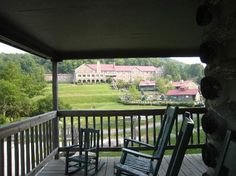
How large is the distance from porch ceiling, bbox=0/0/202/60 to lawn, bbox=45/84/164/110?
5715mm

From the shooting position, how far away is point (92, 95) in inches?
508

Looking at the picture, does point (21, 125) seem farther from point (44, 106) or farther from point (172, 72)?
point (44, 106)

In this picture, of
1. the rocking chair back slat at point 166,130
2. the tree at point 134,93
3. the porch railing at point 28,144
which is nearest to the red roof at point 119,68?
the tree at point 134,93

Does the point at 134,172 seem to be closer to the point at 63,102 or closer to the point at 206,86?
the point at 206,86

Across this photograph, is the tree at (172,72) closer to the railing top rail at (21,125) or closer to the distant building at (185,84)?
the distant building at (185,84)

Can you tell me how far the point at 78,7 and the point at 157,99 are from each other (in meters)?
8.62

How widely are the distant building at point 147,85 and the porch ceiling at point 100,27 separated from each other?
663 centimetres

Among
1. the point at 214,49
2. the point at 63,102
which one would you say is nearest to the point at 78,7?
the point at 214,49

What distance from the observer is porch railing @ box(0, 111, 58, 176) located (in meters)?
3.61

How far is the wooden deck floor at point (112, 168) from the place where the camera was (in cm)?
487

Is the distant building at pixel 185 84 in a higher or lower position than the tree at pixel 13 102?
higher

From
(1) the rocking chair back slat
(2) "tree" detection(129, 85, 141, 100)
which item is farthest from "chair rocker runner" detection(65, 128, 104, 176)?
(2) "tree" detection(129, 85, 141, 100)

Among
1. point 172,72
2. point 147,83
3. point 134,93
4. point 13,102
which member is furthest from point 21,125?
point 13,102

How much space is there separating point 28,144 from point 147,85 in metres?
9.02
